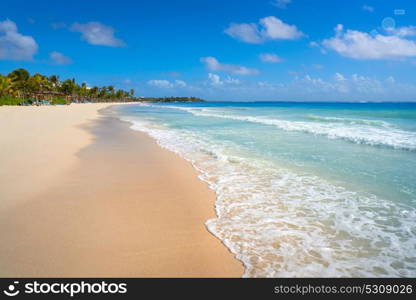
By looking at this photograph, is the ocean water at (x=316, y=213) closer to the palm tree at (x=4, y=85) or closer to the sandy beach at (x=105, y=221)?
the sandy beach at (x=105, y=221)

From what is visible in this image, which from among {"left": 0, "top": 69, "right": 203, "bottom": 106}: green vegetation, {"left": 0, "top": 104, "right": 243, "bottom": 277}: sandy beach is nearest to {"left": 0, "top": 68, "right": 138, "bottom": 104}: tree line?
{"left": 0, "top": 69, "right": 203, "bottom": 106}: green vegetation

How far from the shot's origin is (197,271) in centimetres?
289

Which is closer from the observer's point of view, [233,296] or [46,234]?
[233,296]

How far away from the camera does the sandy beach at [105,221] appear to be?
9.59ft

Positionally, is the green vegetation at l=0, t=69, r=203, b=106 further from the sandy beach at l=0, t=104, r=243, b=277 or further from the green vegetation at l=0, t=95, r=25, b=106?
the sandy beach at l=0, t=104, r=243, b=277

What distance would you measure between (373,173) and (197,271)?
19.9ft

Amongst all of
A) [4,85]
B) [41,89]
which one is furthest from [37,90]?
[4,85]

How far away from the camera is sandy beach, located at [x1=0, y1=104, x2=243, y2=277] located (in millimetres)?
2922

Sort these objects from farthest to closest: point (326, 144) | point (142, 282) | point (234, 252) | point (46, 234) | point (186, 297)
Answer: point (326, 144)
point (46, 234)
point (234, 252)
point (142, 282)
point (186, 297)

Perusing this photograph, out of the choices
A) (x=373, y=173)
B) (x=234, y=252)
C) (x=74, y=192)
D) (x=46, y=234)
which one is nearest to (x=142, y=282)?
(x=234, y=252)

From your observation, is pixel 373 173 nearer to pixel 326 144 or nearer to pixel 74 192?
pixel 326 144

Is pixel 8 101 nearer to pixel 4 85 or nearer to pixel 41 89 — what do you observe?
pixel 4 85

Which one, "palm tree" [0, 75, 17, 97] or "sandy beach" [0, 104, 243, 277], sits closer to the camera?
"sandy beach" [0, 104, 243, 277]

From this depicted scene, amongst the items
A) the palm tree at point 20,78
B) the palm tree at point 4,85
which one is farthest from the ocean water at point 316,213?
the palm tree at point 20,78
